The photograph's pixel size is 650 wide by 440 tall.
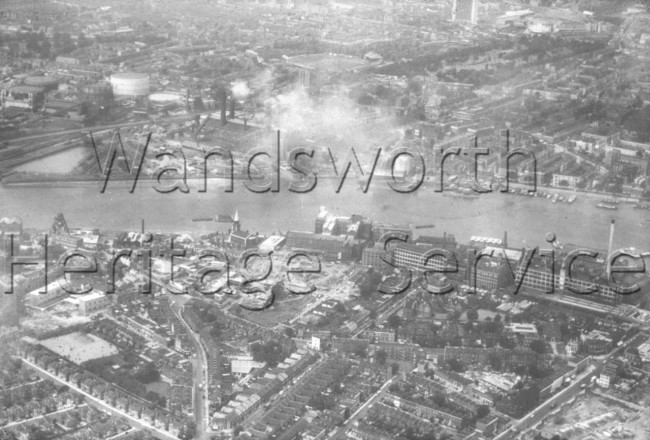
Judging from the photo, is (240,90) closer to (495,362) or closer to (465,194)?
(465,194)

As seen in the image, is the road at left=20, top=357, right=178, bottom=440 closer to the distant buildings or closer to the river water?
the river water

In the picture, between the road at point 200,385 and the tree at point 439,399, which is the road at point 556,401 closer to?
the tree at point 439,399

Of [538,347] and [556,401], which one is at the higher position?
[538,347]

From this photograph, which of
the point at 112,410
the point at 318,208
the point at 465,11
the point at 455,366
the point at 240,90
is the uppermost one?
the point at 465,11

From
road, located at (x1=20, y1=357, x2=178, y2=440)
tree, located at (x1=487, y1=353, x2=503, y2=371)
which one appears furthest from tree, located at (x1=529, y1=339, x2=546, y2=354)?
road, located at (x1=20, y1=357, x2=178, y2=440)

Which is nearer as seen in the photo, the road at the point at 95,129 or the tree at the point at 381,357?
the tree at the point at 381,357

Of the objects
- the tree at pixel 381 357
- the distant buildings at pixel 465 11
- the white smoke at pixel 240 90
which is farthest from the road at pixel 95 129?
the tree at pixel 381 357

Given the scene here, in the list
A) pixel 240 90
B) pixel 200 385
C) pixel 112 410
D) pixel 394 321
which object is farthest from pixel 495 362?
pixel 240 90
